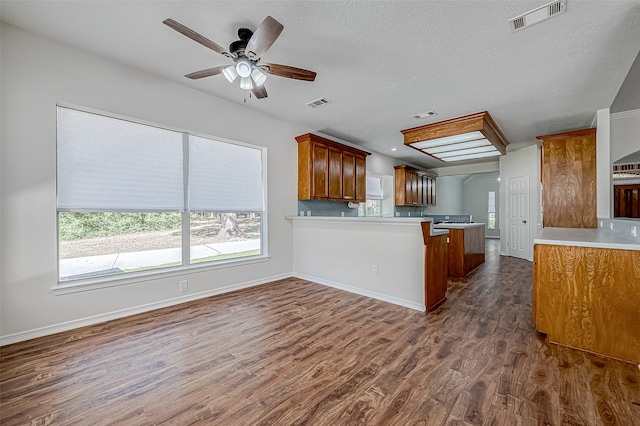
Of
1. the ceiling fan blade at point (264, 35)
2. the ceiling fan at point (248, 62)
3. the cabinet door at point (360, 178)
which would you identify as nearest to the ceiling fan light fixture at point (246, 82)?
the ceiling fan at point (248, 62)

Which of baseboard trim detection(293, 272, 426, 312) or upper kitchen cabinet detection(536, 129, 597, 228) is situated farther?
upper kitchen cabinet detection(536, 129, 597, 228)

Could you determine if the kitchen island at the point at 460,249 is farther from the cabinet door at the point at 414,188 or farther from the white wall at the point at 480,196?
the white wall at the point at 480,196

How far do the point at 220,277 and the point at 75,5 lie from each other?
10.3 ft

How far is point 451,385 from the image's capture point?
1806mm

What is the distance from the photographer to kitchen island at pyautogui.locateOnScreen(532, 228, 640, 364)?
81.7 inches

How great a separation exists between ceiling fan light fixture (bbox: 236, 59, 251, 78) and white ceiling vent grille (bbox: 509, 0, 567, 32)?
2242 millimetres

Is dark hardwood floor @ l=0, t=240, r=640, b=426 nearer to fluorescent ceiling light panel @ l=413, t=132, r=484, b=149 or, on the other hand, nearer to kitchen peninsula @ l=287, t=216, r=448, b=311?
kitchen peninsula @ l=287, t=216, r=448, b=311

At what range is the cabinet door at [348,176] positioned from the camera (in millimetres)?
5211

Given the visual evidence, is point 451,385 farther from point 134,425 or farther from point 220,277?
point 220,277

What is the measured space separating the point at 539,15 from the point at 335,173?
339 centimetres

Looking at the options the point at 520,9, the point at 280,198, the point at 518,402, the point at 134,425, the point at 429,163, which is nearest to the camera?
the point at 134,425

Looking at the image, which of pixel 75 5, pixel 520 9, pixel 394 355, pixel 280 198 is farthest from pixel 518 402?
pixel 75 5

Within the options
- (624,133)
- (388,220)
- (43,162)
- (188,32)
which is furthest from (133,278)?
(624,133)

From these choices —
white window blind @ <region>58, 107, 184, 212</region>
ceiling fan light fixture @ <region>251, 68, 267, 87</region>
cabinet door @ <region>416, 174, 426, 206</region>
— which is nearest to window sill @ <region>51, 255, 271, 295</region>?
white window blind @ <region>58, 107, 184, 212</region>
